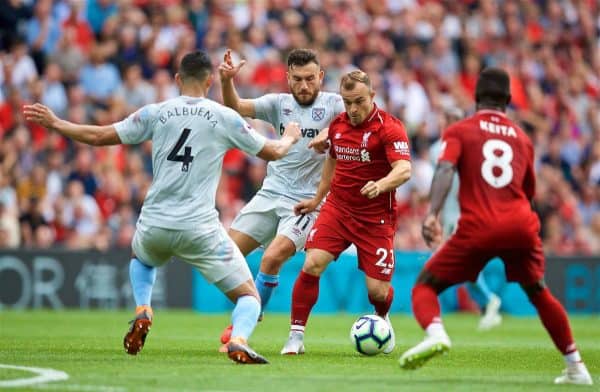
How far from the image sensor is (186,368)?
9.27 metres

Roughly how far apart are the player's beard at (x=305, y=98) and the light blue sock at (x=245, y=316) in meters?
2.68

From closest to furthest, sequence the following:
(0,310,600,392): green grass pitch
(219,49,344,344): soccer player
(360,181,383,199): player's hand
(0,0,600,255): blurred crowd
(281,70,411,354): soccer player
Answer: (0,310,600,392): green grass pitch
(360,181,383,199): player's hand
(281,70,411,354): soccer player
(219,49,344,344): soccer player
(0,0,600,255): blurred crowd

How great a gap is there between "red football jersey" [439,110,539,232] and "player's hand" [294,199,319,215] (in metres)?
3.05

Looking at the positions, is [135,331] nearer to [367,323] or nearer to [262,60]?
[367,323]

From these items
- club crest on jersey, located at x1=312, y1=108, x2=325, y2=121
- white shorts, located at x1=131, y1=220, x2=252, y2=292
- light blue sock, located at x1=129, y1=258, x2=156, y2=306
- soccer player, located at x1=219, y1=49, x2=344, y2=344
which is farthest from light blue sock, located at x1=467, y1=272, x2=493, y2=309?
white shorts, located at x1=131, y1=220, x2=252, y2=292

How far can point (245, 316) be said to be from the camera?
382 inches

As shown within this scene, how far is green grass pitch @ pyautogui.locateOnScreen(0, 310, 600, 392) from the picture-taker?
8.31m

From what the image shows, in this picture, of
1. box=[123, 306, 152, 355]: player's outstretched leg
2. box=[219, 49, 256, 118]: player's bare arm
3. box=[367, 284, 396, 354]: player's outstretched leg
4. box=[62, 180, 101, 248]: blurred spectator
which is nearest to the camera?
box=[123, 306, 152, 355]: player's outstretched leg

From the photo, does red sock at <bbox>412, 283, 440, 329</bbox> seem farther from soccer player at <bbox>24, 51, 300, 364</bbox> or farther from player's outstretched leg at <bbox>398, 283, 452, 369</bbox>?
soccer player at <bbox>24, 51, 300, 364</bbox>

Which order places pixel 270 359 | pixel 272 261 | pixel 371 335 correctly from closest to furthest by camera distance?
pixel 270 359 < pixel 371 335 < pixel 272 261

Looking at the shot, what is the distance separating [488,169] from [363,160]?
260 cm

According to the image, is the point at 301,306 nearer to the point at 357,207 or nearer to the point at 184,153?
the point at 357,207

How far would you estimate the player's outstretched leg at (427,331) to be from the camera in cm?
832

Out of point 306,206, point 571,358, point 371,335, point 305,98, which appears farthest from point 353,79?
point 571,358
